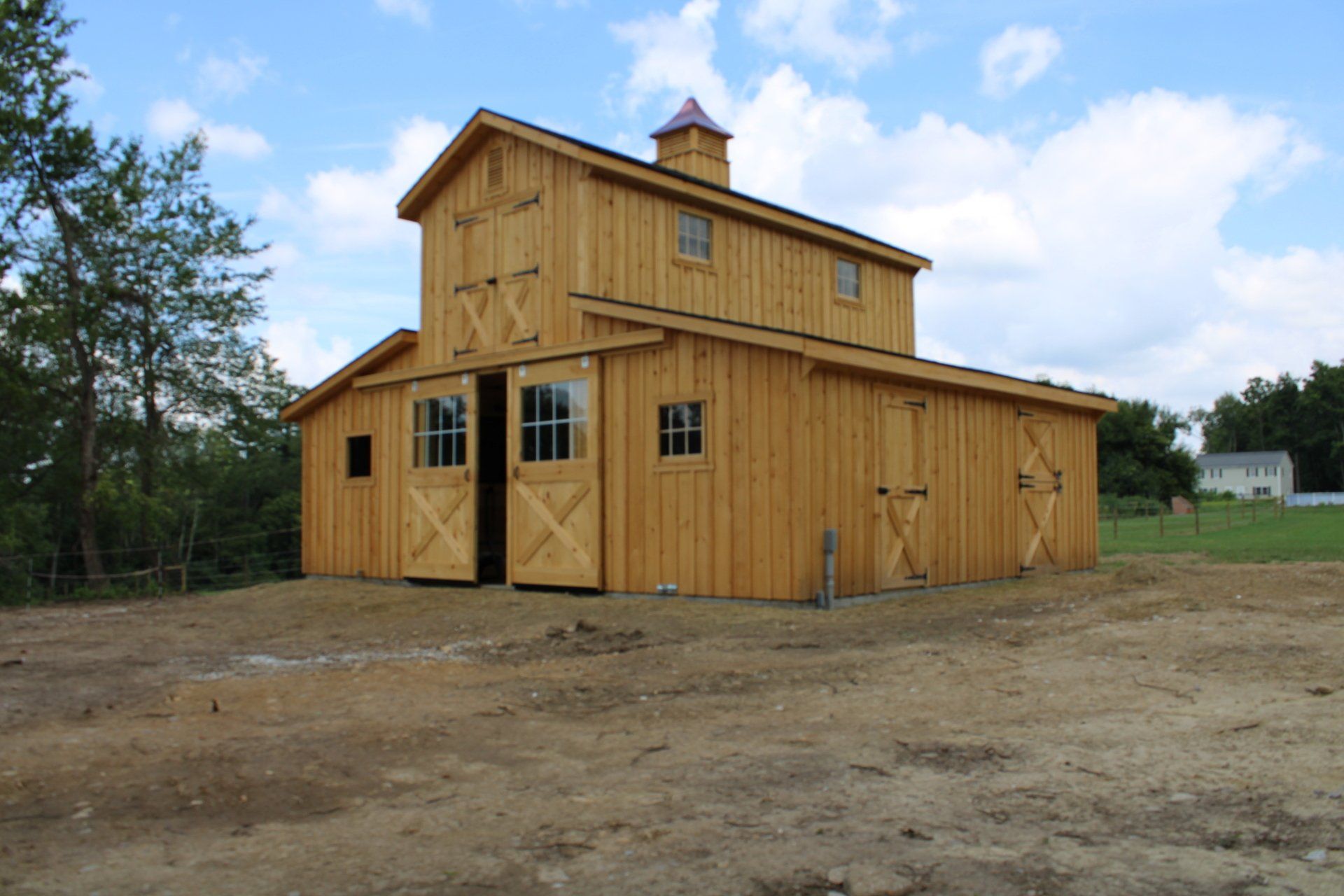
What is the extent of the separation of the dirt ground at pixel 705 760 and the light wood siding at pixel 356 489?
6.24 metres

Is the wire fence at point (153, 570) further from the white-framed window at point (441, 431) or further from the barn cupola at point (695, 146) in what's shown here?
the barn cupola at point (695, 146)

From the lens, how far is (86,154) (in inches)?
963

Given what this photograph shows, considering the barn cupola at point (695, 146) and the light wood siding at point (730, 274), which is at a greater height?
the barn cupola at point (695, 146)

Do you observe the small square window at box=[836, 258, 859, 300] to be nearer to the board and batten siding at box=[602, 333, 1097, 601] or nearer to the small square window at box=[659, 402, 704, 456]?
the board and batten siding at box=[602, 333, 1097, 601]

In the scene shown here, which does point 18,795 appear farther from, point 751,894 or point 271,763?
point 751,894

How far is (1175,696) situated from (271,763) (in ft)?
17.5

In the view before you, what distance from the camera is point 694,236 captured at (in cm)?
1496

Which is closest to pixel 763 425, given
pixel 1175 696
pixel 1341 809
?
pixel 1175 696

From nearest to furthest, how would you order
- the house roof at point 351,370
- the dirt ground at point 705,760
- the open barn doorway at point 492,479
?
the dirt ground at point 705,760
the house roof at point 351,370
the open barn doorway at point 492,479

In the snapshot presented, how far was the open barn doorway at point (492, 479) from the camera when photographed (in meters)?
17.1


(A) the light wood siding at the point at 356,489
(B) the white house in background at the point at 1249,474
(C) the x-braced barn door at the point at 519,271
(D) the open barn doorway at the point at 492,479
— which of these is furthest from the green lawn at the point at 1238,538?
(B) the white house in background at the point at 1249,474

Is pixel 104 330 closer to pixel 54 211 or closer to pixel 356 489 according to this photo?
pixel 54 211

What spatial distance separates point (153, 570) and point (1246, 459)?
91.0 meters

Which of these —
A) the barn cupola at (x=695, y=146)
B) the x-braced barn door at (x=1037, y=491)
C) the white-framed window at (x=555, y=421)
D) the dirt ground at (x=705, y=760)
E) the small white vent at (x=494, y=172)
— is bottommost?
the dirt ground at (x=705, y=760)
